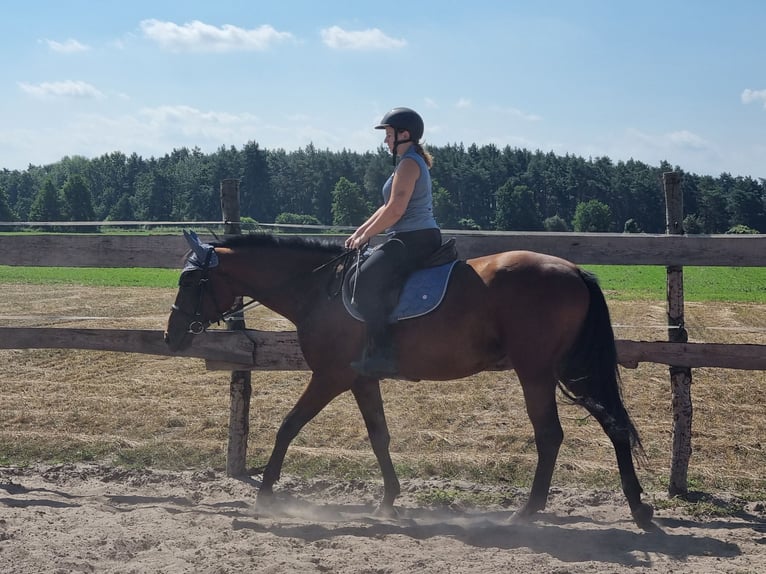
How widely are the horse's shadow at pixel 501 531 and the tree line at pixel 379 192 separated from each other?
52.0 m

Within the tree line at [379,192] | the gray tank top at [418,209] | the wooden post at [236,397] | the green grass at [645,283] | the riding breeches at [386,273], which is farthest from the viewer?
the tree line at [379,192]

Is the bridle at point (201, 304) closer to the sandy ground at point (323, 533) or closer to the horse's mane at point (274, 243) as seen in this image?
the horse's mane at point (274, 243)

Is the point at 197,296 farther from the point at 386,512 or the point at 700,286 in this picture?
the point at 700,286

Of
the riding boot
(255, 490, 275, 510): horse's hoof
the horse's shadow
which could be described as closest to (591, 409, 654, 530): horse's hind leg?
the horse's shadow

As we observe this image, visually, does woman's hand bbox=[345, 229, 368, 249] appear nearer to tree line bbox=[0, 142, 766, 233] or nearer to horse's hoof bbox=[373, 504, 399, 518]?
horse's hoof bbox=[373, 504, 399, 518]

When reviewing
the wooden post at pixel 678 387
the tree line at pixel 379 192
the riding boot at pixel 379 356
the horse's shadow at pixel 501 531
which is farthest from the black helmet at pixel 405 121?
the tree line at pixel 379 192

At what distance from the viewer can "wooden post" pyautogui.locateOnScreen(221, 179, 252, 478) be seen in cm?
719

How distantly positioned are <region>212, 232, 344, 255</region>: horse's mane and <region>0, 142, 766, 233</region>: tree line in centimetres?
5112

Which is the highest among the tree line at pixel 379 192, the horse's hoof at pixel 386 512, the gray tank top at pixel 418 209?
the tree line at pixel 379 192

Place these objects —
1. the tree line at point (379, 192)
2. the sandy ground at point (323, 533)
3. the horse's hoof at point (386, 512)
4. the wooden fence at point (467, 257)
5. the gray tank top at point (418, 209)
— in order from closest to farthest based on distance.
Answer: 1. the sandy ground at point (323, 533)
2. the gray tank top at point (418, 209)
3. the horse's hoof at point (386, 512)
4. the wooden fence at point (467, 257)
5. the tree line at point (379, 192)

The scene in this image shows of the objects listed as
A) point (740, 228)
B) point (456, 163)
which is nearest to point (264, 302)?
point (740, 228)

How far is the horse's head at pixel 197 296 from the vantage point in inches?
252

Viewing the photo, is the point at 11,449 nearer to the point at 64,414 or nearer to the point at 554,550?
the point at 64,414

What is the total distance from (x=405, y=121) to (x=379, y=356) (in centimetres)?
191
